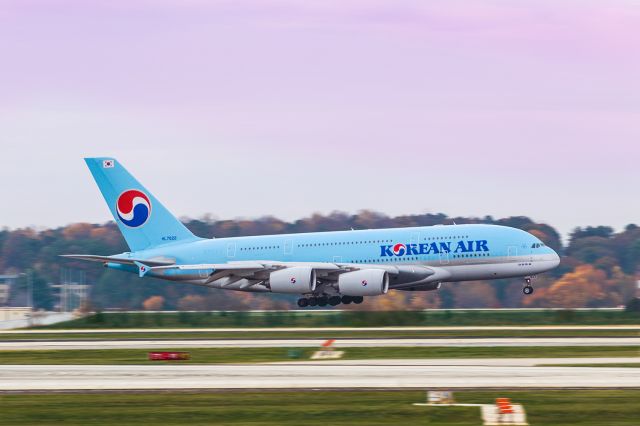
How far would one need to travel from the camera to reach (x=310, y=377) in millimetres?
28781

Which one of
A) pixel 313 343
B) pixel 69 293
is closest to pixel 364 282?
pixel 313 343

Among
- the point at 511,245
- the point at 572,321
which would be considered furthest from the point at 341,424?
the point at 511,245

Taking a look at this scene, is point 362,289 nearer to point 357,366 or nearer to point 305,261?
point 305,261

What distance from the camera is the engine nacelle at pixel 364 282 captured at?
200ft

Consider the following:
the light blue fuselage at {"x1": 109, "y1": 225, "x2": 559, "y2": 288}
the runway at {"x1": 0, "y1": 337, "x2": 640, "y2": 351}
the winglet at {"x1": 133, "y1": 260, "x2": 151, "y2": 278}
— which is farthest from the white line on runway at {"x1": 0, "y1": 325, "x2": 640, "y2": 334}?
the light blue fuselage at {"x1": 109, "y1": 225, "x2": 559, "y2": 288}

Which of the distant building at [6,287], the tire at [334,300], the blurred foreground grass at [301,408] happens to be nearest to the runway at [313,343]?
the blurred foreground grass at [301,408]

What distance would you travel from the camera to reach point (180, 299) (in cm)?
8350

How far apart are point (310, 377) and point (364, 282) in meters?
32.4

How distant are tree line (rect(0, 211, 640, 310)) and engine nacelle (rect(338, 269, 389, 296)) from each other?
0.97 metres

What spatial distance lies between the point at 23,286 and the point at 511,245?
54.9 m

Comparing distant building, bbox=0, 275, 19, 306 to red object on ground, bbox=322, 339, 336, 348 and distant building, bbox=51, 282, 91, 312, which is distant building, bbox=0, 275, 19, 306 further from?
red object on ground, bbox=322, 339, 336, 348

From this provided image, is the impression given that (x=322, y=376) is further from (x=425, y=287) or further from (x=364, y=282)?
(x=425, y=287)

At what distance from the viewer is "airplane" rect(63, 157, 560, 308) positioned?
61.4 m

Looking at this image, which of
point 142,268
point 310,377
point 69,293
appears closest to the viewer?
point 310,377
